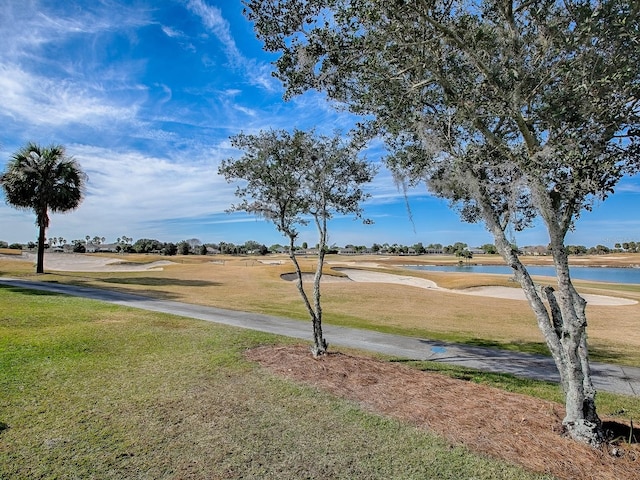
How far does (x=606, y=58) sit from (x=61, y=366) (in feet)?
36.0

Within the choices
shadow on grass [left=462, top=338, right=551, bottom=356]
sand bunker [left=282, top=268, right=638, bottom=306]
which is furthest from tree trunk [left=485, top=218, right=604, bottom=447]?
sand bunker [left=282, top=268, right=638, bottom=306]

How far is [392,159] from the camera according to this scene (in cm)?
742

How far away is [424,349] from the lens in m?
11.3

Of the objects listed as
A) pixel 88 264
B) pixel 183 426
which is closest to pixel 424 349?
pixel 183 426

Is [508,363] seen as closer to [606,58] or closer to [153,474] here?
[606,58]

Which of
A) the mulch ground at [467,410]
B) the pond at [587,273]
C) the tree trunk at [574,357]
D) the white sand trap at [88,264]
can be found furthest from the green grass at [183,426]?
the pond at [587,273]

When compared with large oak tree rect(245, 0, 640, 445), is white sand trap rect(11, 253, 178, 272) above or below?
below

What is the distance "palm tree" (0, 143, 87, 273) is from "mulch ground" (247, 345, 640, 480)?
2839cm

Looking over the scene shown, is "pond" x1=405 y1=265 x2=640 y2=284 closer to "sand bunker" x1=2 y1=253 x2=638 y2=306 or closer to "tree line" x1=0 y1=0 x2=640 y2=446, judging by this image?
"sand bunker" x1=2 y1=253 x2=638 y2=306

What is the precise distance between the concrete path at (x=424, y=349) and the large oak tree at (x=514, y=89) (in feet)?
13.6

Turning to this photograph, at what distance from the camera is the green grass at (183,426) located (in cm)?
441

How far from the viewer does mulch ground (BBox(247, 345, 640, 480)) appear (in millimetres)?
4754

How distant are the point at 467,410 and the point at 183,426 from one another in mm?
4610

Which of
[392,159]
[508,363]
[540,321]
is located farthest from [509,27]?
[508,363]
